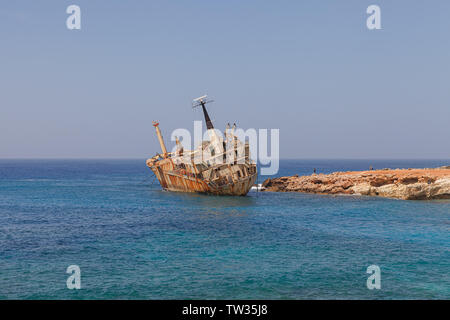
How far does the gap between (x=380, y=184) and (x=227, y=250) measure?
4117 centimetres

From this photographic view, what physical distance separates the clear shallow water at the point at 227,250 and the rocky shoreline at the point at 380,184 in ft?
14.5

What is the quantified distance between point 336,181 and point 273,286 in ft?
162

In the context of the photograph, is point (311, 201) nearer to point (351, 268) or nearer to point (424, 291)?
point (351, 268)

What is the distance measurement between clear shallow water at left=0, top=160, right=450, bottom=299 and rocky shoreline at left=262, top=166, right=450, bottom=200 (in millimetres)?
4413

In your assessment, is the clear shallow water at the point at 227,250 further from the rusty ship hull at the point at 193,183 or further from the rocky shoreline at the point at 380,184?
the rusty ship hull at the point at 193,183

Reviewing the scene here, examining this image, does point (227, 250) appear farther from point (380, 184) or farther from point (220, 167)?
point (380, 184)

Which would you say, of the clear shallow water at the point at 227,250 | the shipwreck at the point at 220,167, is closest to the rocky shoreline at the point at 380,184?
the clear shallow water at the point at 227,250

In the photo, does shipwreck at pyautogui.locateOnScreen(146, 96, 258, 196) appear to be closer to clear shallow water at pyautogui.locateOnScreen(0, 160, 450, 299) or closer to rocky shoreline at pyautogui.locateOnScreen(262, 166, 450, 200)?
clear shallow water at pyautogui.locateOnScreen(0, 160, 450, 299)

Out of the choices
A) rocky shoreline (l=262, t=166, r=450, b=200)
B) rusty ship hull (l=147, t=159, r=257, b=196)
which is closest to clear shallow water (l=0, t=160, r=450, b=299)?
rocky shoreline (l=262, t=166, r=450, b=200)

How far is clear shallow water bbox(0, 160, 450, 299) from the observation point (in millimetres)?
21766

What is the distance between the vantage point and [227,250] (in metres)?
29.8
